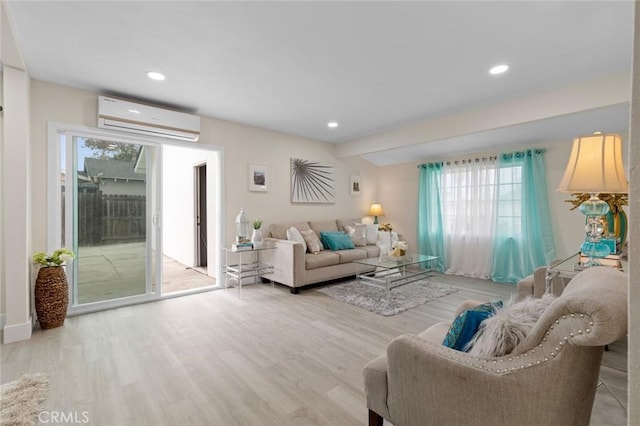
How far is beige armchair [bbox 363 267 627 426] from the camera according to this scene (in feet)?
2.62

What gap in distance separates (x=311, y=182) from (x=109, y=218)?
3044 mm

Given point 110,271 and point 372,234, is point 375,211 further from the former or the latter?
point 110,271

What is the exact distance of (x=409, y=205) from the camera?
5.73 metres

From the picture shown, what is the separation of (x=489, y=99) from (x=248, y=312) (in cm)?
371

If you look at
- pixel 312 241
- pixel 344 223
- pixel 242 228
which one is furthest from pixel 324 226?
pixel 242 228

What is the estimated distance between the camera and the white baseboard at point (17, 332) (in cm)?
242

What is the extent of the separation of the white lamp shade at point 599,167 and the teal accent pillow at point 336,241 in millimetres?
3113

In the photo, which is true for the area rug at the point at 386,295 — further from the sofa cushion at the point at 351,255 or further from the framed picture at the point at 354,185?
the framed picture at the point at 354,185

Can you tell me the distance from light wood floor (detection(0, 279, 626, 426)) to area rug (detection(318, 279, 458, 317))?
0.14 m

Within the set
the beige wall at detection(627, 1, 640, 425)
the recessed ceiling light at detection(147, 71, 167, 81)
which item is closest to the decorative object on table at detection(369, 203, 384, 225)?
the recessed ceiling light at detection(147, 71, 167, 81)

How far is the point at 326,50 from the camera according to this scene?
2.37 meters

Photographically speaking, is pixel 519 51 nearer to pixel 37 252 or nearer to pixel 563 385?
pixel 563 385

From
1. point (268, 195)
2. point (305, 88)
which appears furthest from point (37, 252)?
point (305, 88)

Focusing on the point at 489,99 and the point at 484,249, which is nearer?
the point at 489,99
